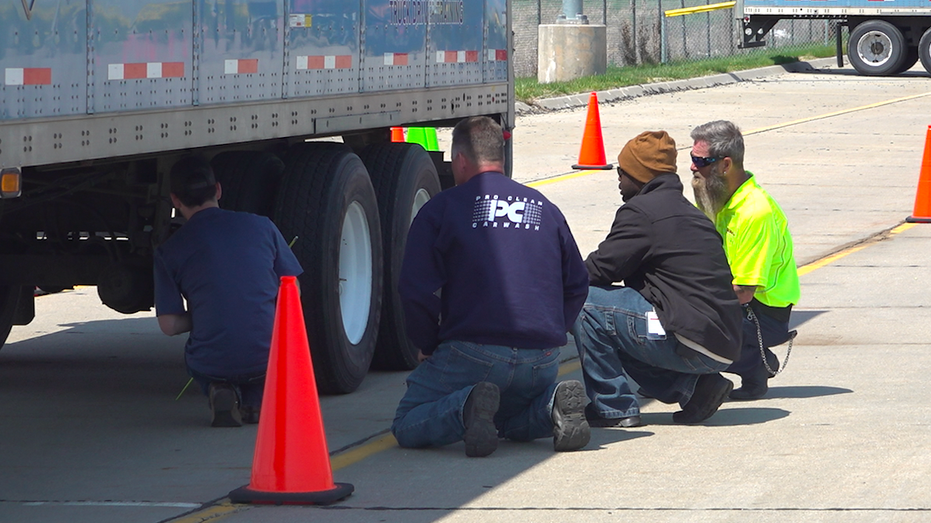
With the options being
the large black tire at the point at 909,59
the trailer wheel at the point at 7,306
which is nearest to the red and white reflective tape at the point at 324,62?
the trailer wheel at the point at 7,306

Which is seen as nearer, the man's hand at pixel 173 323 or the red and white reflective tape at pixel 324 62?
the man's hand at pixel 173 323

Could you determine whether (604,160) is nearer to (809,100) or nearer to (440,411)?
(809,100)

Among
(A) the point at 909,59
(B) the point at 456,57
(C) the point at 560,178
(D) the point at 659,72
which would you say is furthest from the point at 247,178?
(A) the point at 909,59

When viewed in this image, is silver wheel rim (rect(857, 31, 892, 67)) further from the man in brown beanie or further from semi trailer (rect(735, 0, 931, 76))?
the man in brown beanie

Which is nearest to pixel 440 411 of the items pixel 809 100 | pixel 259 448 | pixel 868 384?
pixel 259 448

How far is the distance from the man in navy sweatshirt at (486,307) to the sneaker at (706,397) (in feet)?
2.45

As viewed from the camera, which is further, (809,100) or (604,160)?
(809,100)

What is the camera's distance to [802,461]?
19.4ft

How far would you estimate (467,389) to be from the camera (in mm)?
6035

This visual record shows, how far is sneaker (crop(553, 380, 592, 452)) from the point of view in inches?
238

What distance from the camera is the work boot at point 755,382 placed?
7.19 m

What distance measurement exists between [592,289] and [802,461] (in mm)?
1273

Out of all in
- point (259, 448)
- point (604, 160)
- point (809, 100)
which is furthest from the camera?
point (809, 100)

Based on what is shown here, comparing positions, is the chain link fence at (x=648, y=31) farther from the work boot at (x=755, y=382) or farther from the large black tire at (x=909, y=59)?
the work boot at (x=755, y=382)
